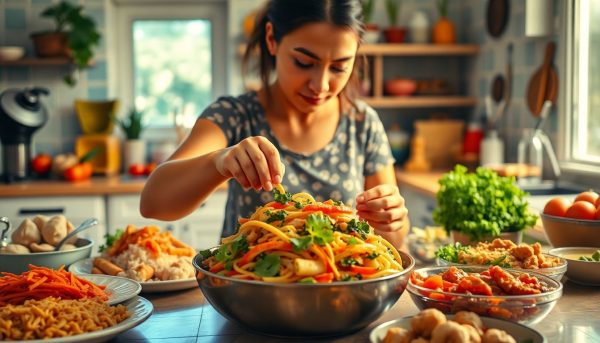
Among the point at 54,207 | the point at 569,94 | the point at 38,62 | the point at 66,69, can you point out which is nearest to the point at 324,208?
the point at 569,94

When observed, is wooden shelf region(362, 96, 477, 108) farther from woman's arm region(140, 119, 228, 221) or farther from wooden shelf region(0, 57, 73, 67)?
woman's arm region(140, 119, 228, 221)

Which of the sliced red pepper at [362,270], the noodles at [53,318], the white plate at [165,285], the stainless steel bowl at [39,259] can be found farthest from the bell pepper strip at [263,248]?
the stainless steel bowl at [39,259]

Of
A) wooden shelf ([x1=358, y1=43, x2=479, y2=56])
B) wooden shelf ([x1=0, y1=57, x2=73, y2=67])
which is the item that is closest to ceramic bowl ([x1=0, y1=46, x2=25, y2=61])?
wooden shelf ([x1=0, y1=57, x2=73, y2=67])

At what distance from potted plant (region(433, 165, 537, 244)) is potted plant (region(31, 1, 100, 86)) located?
280 cm

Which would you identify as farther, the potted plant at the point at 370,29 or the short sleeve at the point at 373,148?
the potted plant at the point at 370,29

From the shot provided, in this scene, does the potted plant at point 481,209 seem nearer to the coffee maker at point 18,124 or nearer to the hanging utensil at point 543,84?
the hanging utensil at point 543,84

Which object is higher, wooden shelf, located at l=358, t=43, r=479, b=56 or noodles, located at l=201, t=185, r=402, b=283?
wooden shelf, located at l=358, t=43, r=479, b=56

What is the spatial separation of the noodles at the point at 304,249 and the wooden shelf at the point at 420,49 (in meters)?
3.17

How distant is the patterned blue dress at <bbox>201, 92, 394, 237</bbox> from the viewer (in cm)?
219

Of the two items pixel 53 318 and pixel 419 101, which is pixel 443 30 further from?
pixel 53 318

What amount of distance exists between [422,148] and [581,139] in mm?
1088

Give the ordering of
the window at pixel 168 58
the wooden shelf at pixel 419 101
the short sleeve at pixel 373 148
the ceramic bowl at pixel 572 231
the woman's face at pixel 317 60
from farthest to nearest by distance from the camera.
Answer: the window at pixel 168 58 → the wooden shelf at pixel 419 101 → the short sleeve at pixel 373 148 → the woman's face at pixel 317 60 → the ceramic bowl at pixel 572 231

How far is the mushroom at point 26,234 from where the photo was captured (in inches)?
65.0

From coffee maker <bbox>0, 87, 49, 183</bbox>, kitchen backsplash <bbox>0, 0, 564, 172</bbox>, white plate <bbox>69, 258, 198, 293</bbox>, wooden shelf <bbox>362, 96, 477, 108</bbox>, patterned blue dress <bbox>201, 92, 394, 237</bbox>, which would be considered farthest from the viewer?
wooden shelf <bbox>362, 96, 477, 108</bbox>
